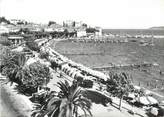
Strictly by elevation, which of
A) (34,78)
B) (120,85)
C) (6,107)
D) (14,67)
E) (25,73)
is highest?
(14,67)

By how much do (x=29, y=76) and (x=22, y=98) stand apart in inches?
130

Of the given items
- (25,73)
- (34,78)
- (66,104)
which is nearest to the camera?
(66,104)

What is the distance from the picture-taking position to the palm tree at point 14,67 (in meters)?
34.5

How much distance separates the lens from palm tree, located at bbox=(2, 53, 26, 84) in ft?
113

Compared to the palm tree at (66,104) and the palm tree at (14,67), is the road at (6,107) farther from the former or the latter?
the palm tree at (66,104)

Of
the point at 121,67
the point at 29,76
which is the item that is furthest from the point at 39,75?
the point at 121,67

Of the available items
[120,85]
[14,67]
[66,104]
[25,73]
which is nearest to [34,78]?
[25,73]

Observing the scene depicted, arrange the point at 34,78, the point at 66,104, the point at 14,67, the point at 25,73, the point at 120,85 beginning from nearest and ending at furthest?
the point at 66,104 < the point at 120,85 < the point at 34,78 < the point at 25,73 < the point at 14,67

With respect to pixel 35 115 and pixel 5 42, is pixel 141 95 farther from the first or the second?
pixel 5 42

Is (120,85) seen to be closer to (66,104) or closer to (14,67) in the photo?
(66,104)

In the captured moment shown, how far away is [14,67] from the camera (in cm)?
3547

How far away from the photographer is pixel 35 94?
101 feet

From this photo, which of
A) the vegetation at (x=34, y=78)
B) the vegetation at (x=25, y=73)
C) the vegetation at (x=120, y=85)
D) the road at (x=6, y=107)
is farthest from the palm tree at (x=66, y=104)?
the vegetation at (x=25, y=73)

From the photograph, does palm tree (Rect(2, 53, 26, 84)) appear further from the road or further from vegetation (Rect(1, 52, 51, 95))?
the road
